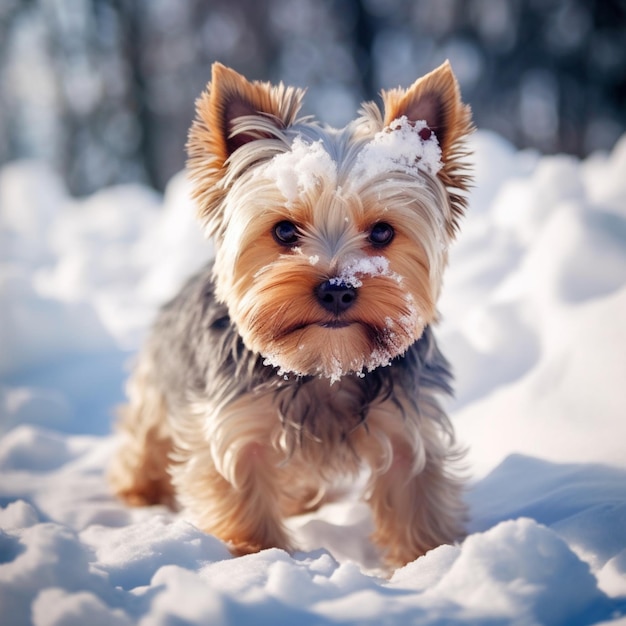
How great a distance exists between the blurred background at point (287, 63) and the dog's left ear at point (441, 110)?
29.6 ft

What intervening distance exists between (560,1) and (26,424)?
11701 mm

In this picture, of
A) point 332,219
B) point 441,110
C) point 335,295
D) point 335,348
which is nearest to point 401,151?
point 441,110

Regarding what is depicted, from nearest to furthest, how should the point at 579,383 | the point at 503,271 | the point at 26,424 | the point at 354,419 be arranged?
the point at 354,419, the point at 579,383, the point at 26,424, the point at 503,271

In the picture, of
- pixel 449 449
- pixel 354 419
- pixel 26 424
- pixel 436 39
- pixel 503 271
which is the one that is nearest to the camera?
pixel 354 419

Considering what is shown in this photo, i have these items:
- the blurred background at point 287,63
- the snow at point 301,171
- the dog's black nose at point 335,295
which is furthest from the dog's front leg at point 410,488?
the blurred background at point 287,63

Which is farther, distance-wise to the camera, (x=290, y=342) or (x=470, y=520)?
(x=470, y=520)

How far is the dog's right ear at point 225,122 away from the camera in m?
2.61

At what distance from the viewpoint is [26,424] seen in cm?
474

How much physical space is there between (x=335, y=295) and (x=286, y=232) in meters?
0.36

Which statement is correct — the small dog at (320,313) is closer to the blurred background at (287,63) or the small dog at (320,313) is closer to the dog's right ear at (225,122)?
the dog's right ear at (225,122)

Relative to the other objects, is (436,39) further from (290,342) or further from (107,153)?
(290,342)

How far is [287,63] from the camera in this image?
49.4ft

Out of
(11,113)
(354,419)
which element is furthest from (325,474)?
(11,113)

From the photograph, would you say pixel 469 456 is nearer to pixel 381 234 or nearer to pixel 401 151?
pixel 381 234
